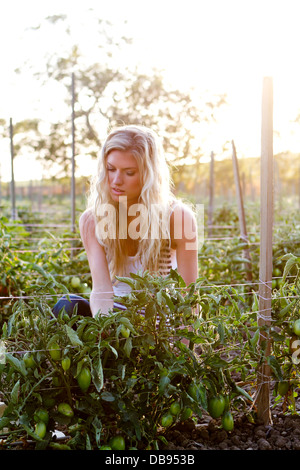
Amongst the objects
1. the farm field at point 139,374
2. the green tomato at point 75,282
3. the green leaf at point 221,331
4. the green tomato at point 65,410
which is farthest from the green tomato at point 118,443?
the green tomato at point 75,282

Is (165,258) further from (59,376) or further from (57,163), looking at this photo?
(57,163)

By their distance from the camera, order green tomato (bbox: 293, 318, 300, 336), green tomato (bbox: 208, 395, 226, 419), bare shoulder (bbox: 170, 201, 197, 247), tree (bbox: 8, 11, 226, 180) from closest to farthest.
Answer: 1. green tomato (bbox: 208, 395, 226, 419)
2. green tomato (bbox: 293, 318, 300, 336)
3. bare shoulder (bbox: 170, 201, 197, 247)
4. tree (bbox: 8, 11, 226, 180)

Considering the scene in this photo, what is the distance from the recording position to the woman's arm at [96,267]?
1.55 metres

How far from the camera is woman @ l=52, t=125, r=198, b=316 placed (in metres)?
1.64

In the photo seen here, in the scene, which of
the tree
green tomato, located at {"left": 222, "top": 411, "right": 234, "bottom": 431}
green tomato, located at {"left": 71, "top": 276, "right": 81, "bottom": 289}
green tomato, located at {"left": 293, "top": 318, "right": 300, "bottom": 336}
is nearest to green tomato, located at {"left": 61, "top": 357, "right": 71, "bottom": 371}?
green tomato, located at {"left": 222, "top": 411, "right": 234, "bottom": 431}

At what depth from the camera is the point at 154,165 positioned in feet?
5.48

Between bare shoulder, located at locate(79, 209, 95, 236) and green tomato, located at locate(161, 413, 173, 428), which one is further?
bare shoulder, located at locate(79, 209, 95, 236)

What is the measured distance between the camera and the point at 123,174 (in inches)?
64.5

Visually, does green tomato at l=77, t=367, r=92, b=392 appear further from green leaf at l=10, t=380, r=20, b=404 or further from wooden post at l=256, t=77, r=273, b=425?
wooden post at l=256, t=77, r=273, b=425

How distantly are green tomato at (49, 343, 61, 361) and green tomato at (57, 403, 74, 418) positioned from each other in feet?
0.33

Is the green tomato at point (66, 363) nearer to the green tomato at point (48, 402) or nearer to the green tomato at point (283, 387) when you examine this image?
the green tomato at point (48, 402)

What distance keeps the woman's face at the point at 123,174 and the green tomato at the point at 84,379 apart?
704 mm

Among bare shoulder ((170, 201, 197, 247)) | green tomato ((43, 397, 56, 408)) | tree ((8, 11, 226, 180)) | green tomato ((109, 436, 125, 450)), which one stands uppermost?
tree ((8, 11, 226, 180))
